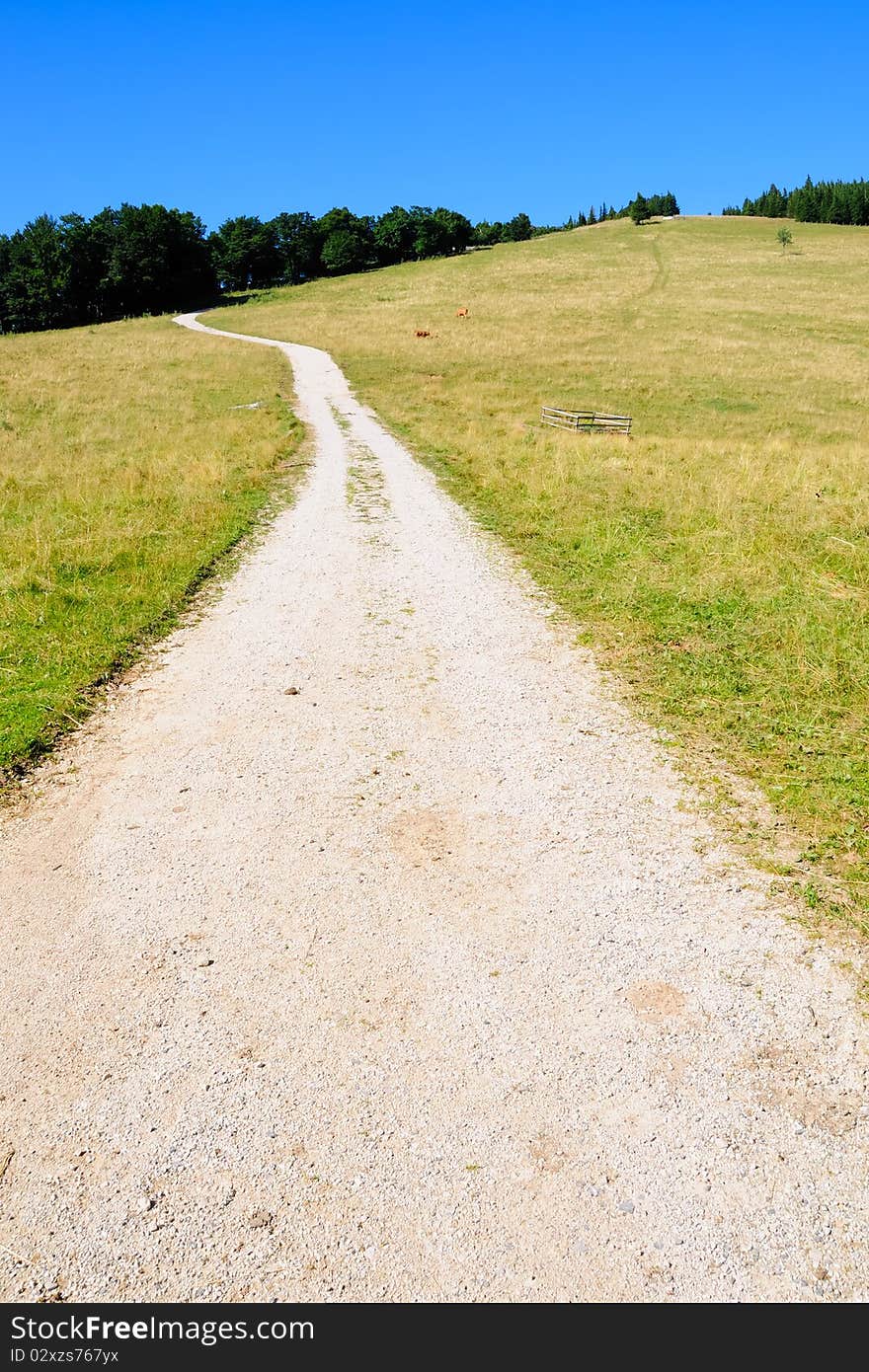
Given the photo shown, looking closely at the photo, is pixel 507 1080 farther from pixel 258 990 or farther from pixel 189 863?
pixel 189 863

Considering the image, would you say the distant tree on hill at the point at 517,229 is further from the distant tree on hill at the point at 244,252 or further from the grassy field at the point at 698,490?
the grassy field at the point at 698,490

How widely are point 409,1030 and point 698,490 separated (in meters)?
13.8

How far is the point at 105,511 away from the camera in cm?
1414

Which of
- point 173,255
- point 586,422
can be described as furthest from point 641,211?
point 586,422

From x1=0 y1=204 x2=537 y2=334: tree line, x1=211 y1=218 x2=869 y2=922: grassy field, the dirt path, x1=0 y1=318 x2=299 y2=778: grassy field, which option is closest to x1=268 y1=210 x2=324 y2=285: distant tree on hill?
x1=0 y1=204 x2=537 y2=334: tree line

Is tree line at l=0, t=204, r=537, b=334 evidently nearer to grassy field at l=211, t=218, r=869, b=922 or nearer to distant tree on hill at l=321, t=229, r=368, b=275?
distant tree on hill at l=321, t=229, r=368, b=275

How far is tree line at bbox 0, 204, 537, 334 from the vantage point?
79.5 meters

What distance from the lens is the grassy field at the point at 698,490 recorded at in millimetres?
6727

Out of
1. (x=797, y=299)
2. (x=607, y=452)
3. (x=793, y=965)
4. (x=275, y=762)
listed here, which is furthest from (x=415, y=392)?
(x=797, y=299)

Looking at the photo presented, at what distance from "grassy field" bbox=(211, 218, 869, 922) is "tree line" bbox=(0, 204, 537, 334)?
1141 inches

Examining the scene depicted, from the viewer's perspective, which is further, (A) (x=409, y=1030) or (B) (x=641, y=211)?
(B) (x=641, y=211)

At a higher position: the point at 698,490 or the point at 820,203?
the point at 820,203

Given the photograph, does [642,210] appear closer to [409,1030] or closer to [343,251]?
[343,251]

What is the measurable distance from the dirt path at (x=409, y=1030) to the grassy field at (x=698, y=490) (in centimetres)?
108
